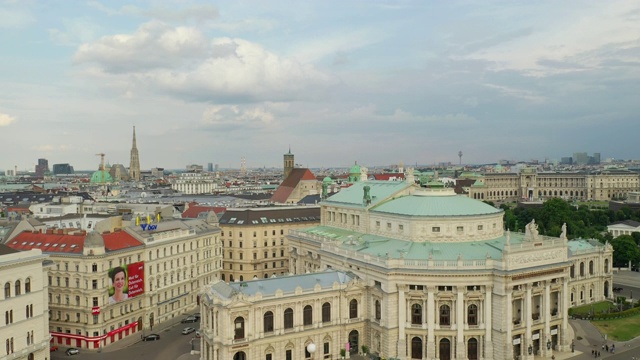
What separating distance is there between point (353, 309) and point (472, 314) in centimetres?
1875

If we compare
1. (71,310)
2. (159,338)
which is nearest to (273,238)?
(159,338)

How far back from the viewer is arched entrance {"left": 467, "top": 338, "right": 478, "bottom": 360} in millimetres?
85250

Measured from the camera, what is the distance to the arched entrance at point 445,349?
8512 centimetres

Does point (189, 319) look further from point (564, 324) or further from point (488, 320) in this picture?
point (564, 324)

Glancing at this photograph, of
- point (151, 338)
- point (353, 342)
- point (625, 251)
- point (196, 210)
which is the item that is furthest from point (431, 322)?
point (196, 210)

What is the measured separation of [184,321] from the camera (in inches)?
4441

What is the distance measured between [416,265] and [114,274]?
53.1 m

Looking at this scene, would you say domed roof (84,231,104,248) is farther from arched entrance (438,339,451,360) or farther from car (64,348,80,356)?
arched entrance (438,339,451,360)

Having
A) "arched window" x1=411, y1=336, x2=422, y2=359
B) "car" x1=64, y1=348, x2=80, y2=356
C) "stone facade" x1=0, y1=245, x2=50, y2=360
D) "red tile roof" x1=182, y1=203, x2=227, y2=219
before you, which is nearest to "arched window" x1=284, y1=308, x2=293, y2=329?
"arched window" x1=411, y1=336, x2=422, y2=359

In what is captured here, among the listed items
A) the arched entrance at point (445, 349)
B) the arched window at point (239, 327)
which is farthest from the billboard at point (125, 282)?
the arched entrance at point (445, 349)

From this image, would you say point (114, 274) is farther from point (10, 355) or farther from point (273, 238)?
point (273, 238)

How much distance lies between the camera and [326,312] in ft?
292

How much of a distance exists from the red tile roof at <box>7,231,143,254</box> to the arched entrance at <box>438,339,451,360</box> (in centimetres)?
5849

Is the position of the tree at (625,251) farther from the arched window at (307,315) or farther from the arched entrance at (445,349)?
the arched window at (307,315)
